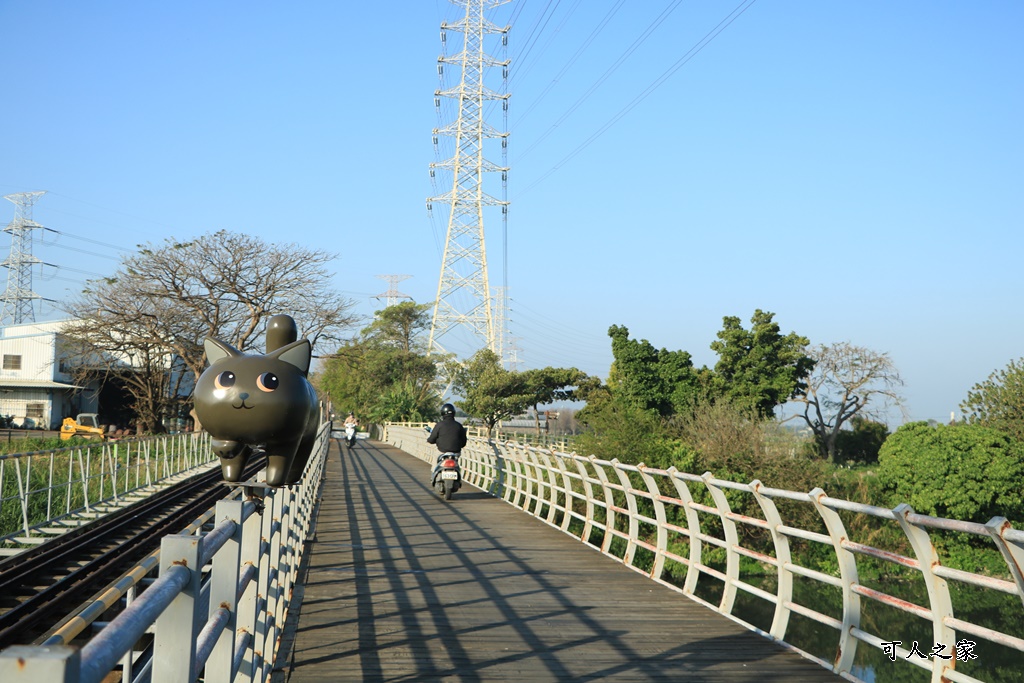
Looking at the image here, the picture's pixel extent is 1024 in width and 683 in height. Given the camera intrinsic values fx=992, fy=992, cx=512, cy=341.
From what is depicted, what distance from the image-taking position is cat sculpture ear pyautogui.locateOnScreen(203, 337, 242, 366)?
5.30m

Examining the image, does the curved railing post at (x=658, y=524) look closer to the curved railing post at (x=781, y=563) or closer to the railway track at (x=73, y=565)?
the curved railing post at (x=781, y=563)

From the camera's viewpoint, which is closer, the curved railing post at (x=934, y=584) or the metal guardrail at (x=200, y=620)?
the metal guardrail at (x=200, y=620)

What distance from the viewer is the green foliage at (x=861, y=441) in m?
59.5

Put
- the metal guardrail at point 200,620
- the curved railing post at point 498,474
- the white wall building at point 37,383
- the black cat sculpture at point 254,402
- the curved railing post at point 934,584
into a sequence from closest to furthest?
the metal guardrail at point 200,620 → the black cat sculpture at point 254,402 → the curved railing post at point 934,584 → the curved railing post at point 498,474 → the white wall building at point 37,383

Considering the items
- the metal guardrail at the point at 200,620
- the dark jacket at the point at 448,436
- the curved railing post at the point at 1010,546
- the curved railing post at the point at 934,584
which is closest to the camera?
the metal guardrail at the point at 200,620

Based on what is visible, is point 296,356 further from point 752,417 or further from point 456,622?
point 752,417

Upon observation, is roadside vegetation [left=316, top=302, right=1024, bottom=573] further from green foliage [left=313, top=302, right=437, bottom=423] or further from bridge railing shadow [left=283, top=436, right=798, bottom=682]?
bridge railing shadow [left=283, top=436, right=798, bottom=682]

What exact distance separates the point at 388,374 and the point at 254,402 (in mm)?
86599

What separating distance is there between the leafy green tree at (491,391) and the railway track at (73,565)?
4568 centimetres

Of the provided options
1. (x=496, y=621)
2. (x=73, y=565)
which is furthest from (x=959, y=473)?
(x=496, y=621)

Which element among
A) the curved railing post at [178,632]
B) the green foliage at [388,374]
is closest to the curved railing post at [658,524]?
the curved railing post at [178,632]

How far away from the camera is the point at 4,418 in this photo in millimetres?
55750

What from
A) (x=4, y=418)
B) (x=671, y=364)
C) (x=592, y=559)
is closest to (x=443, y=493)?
(x=592, y=559)

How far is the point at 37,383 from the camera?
5791cm
